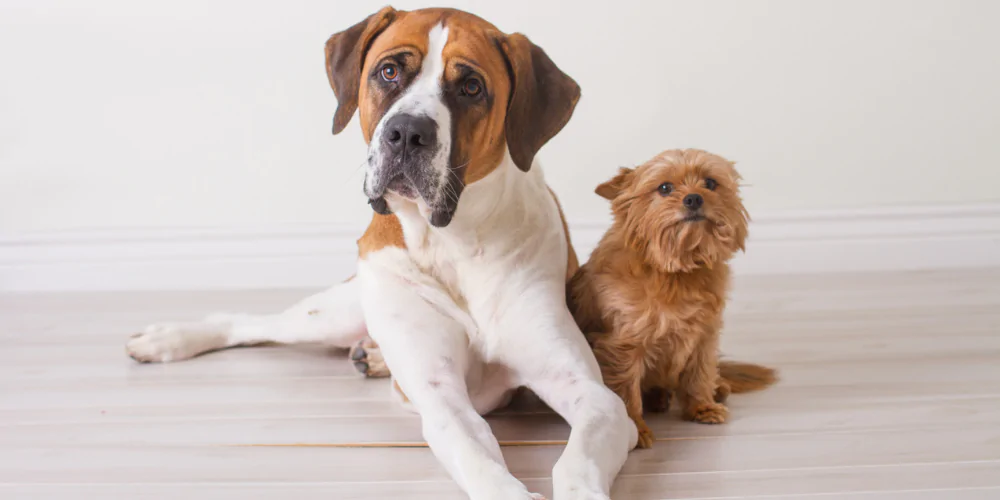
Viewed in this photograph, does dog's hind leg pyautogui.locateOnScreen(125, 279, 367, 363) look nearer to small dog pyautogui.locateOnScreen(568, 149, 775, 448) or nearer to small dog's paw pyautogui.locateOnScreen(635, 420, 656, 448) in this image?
small dog pyautogui.locateOnScreen(568, 149, 775, 448)

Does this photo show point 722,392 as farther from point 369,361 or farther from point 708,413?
point 369,361

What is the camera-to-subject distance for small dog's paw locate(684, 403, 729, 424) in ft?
7.48

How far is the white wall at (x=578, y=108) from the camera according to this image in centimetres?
409

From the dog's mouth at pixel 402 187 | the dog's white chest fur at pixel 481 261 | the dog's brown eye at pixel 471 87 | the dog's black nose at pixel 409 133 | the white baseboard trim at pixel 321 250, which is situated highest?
the dog's brown eye at pixel 471 87

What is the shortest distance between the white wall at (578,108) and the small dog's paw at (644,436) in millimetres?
2142

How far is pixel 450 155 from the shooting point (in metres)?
2.00

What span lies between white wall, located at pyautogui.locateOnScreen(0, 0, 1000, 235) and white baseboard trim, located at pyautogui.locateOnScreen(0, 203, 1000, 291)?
0.08m

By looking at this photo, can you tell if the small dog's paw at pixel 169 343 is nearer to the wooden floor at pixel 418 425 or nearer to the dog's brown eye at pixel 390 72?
the wooden floor at pixel 418 425

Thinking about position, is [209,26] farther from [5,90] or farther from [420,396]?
[420,396]

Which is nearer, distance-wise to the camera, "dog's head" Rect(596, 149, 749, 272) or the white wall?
"dog's head" Rect(596, 149, 749, 272)

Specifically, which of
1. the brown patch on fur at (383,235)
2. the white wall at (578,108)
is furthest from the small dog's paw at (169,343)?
the white wall at (578,108)

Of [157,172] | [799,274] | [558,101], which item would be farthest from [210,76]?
[799,274]

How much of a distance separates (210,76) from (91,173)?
28.0 inches

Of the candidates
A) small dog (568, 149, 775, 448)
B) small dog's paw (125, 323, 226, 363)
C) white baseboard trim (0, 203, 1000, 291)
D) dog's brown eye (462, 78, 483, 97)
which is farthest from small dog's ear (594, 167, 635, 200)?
white baseboard trim (0, 203, 1000, 291)
